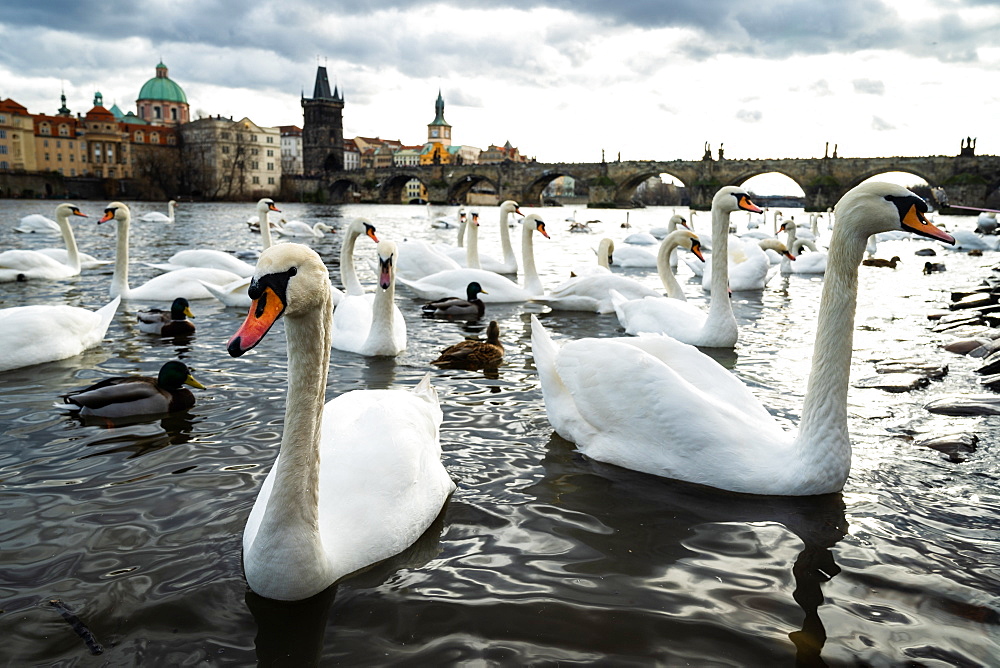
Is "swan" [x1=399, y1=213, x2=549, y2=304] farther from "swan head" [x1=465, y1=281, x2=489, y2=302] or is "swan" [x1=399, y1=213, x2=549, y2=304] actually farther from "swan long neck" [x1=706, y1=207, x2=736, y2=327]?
"swan long neck" [x1=706, y1=207, x2=736, y2=327]

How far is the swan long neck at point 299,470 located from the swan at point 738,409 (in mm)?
1823

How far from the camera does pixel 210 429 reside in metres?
4.72

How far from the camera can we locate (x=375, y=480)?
3117mm

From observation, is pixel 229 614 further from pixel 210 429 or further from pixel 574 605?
pixel 210 429

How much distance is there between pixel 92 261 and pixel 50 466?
11063mm

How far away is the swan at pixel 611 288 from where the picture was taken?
9.47 m

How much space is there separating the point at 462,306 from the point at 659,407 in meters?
5.56

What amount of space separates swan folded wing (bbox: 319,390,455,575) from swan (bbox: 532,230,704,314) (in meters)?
6.00

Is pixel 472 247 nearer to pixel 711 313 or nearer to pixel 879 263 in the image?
pixel 711 313

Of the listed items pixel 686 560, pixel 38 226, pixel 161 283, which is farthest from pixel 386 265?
pixel 38 226

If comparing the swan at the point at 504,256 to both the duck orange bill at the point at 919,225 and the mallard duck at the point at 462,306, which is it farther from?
the duck orange bill at the point at 919,225

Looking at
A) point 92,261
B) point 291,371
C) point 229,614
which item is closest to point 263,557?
point 229,614

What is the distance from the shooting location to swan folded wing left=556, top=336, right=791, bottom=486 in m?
3.71

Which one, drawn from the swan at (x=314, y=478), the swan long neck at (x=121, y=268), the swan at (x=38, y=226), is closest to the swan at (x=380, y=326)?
the swan at (x=314, y=478)
